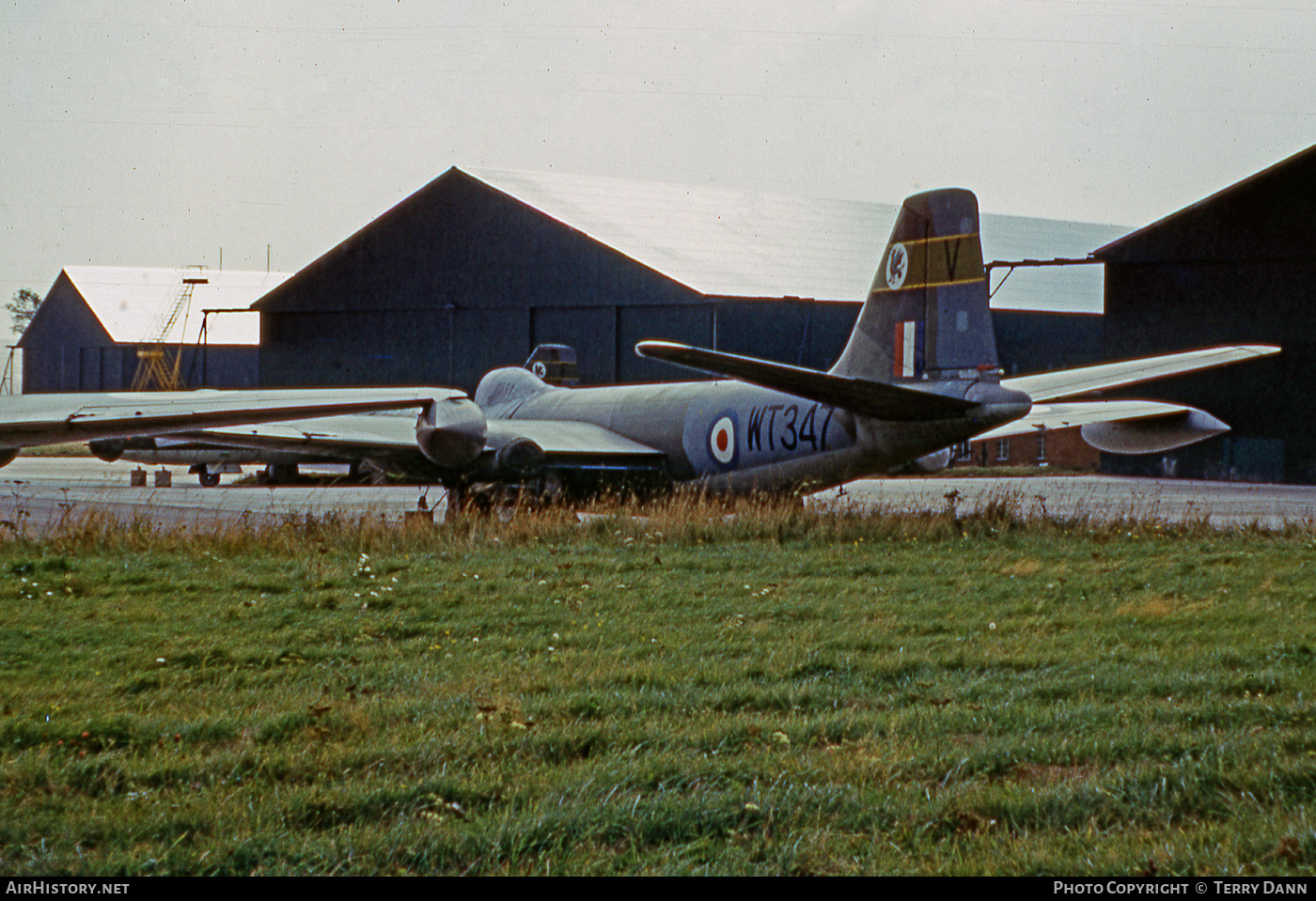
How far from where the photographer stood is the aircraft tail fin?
14.4 meters

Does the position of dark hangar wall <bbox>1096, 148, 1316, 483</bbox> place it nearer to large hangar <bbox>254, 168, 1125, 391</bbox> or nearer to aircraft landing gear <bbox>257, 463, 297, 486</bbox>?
large hangar <bbox>254, 168, 1125, 391</bbox>

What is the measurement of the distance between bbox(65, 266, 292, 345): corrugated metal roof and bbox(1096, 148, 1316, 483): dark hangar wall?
4137 cm

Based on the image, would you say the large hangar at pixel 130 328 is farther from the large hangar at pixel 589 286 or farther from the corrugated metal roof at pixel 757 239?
the corrugated metal roof at pixel 757 239

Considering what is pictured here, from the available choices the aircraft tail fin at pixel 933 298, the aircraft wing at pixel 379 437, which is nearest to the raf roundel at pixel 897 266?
the aircraft tail fin at pixel 933 298

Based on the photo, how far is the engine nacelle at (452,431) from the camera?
606 inches

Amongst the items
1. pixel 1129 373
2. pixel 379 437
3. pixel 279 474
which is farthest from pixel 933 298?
pixel 279 474

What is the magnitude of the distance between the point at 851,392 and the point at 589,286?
82.2ft

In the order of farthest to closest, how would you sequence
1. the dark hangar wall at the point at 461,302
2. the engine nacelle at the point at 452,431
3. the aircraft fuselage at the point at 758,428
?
the dark hangar wall at the point at 461,302 < the engine nacelle at the point at 452,431 < the aircraft fuselage at the point at 758,428

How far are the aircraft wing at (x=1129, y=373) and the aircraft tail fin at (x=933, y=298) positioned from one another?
0.69 metres

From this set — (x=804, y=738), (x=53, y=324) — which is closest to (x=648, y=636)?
(x=804, y=738)

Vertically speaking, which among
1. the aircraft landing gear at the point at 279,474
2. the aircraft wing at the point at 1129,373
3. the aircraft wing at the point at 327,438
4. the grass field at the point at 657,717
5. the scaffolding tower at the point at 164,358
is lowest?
the grass field at the point at 657,717

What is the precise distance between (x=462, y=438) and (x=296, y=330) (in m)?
31.4

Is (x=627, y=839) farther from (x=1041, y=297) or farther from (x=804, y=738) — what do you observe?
(x=1041, y=297)

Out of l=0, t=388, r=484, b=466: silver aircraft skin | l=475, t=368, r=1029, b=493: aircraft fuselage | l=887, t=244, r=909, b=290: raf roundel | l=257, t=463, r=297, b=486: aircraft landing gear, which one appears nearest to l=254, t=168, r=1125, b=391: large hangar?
l=257, t=463, r=297, b=486: aircraft landing gear
